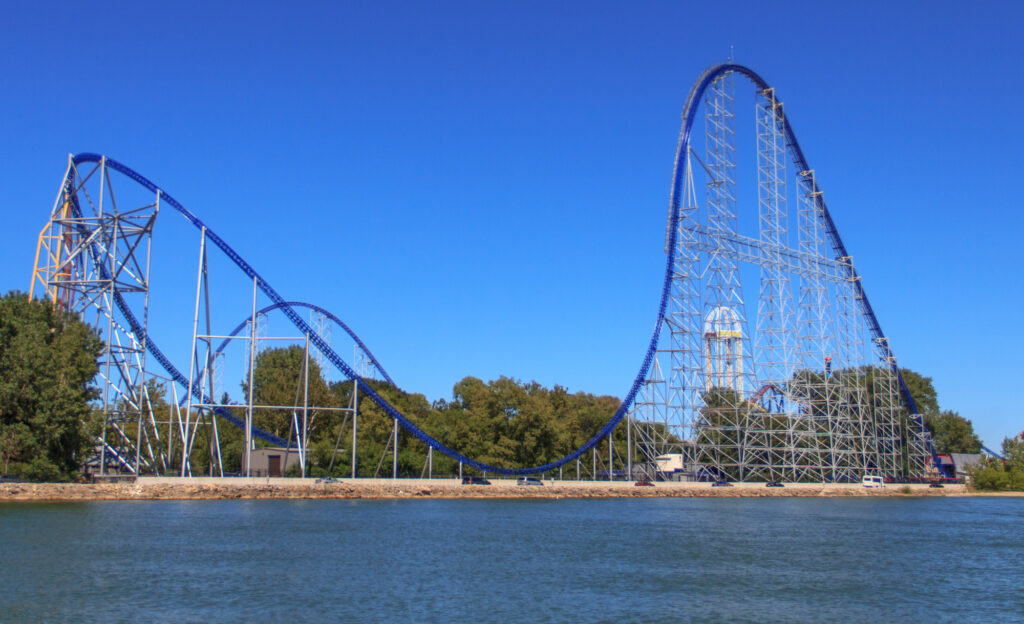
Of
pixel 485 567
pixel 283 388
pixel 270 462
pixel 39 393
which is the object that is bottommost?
→ pixel 485 567

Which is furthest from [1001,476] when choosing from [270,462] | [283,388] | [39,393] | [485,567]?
[39,393]

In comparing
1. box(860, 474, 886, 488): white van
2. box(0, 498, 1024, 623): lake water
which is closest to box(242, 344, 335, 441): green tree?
box(0, 498, 1024, 623): lake water

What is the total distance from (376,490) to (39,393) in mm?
15564

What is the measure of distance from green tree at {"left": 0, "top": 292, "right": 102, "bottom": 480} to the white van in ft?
138

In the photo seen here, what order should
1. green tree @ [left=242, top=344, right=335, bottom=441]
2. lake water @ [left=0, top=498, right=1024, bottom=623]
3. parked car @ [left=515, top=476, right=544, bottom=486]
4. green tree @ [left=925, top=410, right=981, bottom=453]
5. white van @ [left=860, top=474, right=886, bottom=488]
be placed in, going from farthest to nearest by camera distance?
green tree @ [left=925, top=410, right=981, bottom=453] → green tree @ [left=242, top=344, right=335, bottom=441] → white van @ [left=860, top=474, right=886, bottom=488] → parked car @ [left=515, top=476, right=544, bottom=486] → lake water @ [left=0, top=498, right=1024, bottom=623]

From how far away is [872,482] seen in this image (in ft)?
181

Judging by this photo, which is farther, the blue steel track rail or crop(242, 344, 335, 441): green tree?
crop(242, 344, 335, 441): green tree

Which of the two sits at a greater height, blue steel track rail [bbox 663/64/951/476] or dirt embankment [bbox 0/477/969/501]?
blue steel track rail [bbox 663/64/951/476]

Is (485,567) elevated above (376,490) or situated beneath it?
situated beneath

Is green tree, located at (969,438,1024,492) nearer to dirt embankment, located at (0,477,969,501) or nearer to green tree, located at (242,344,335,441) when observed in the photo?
dirt embankment, located at (0,477,969,501)

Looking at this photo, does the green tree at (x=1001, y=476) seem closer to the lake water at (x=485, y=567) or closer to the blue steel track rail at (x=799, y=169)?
the blue steel track rail at (x=799, y=169)

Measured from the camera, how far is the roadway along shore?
36.4m

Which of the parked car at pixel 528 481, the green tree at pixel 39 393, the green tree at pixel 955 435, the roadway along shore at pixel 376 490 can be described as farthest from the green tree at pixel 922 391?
the green tree at pixel 39 393

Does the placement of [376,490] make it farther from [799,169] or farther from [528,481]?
[799,169]
